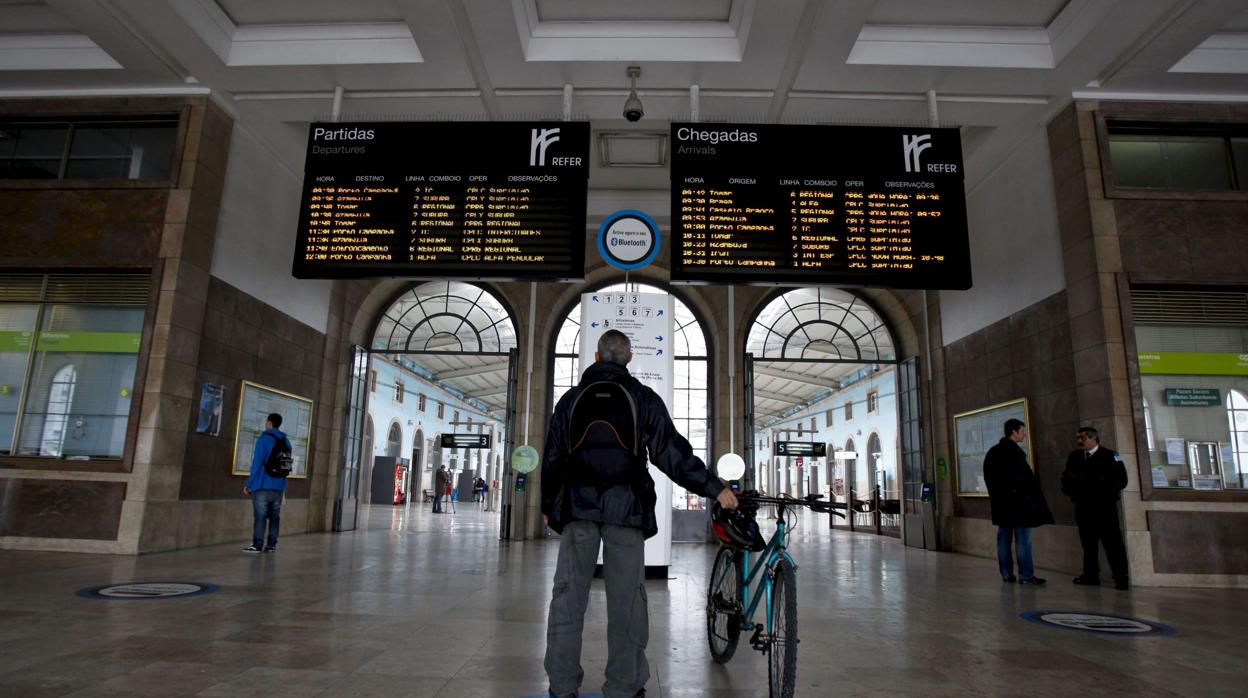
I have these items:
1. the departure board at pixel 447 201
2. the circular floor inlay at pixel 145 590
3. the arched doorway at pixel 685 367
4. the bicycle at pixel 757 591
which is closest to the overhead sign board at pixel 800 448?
the arched doorway at pixel 685 367

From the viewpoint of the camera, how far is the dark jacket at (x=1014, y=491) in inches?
240

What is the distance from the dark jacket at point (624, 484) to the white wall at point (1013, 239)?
637 cm

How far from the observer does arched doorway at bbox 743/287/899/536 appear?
12.7 metres

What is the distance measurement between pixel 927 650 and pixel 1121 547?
Answer: 149 inches

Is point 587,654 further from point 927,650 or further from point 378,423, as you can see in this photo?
point 378,423

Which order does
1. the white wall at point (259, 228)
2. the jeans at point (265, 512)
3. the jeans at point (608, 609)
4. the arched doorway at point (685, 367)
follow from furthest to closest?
1. the arched doorway at point (685, 367)
2. the white wall at point (259, 228)
3. the jeans at point (265, 512)
4. the jeans at point (608, 609)

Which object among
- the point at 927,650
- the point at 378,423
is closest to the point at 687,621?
the point at 927,650

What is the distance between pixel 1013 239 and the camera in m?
8.16

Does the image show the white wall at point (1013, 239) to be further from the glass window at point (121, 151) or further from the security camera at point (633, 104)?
the glass window at point (121, 151)

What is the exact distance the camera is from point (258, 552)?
7.11m

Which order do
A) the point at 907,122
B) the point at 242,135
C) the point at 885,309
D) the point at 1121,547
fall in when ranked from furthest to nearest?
1. the point at 885,309
2. the point at 242,135
3. the point at 907,122
4. the point at 1121,547

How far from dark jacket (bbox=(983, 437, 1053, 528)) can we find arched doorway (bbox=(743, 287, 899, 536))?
3.76 m

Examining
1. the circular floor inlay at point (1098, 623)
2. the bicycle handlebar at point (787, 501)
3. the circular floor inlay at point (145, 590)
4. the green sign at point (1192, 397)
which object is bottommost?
the circular floor inlay at point (1098, 623)

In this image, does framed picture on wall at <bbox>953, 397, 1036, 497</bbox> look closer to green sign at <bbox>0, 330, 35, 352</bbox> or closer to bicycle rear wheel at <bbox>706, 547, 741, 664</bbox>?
bicycle rear wheel at <bbox>706, 547, 741, 664</bbox>
